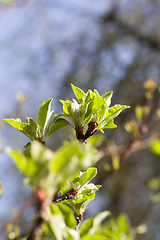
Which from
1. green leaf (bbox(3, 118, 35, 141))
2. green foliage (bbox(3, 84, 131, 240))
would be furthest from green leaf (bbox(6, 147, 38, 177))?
green leaf (bbox(3, 118, 35, 141))

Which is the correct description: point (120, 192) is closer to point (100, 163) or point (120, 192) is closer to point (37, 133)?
point (100, 163)

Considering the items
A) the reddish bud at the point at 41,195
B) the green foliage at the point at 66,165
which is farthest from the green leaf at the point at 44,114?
the reddish bud at the point at 41,195

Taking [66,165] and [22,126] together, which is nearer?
[66,165]

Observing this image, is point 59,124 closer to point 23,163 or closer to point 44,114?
point 44,114

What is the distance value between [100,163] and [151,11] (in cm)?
175

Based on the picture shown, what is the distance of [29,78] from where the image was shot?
2256 mm

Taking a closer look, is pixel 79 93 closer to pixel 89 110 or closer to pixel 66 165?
pixel 89 110

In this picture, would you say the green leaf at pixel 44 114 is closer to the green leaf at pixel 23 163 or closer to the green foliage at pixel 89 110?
the green foliage at pixel 89 110

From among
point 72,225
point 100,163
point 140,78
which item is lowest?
point 100,163

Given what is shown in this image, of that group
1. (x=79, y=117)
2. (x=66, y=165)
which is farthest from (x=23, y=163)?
(x=79, y=117)

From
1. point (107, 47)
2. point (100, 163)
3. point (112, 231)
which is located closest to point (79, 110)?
point (112, 231)

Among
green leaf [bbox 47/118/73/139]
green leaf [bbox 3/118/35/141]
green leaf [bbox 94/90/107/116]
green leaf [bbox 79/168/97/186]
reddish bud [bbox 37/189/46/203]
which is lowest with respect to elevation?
green leaf [bbox 79/168/97/186]

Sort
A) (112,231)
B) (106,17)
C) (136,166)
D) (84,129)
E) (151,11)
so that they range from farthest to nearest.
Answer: (106,17)
(151,11)
(136,166)
(112,231)
(84,129)

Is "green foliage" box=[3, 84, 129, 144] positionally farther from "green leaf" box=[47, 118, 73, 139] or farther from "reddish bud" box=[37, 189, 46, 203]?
"reddish bud" box=[37, 189, 46, 203]
